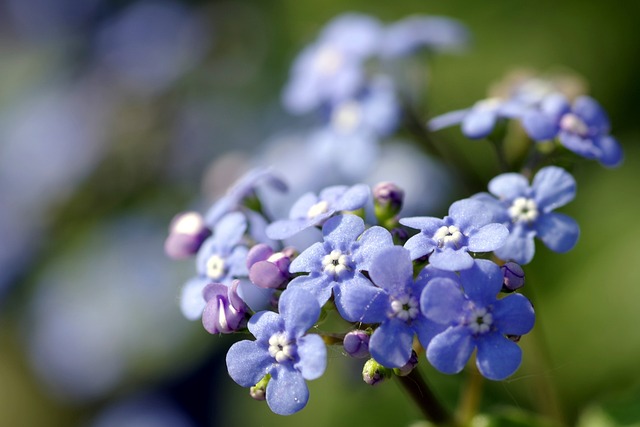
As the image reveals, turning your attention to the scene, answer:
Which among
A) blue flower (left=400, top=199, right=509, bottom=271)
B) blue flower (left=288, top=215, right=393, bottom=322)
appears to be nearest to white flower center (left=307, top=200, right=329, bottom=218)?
blue flower (left=288, top=215, right=393, bottom=322)

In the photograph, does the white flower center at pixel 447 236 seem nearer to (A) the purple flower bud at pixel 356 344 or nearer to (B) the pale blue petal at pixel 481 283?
(B) the pale blue petal at pixel 481 283

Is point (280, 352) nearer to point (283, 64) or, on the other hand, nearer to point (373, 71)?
A: point (373, 71)

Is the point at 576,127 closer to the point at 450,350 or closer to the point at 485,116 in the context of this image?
the point at 485,116

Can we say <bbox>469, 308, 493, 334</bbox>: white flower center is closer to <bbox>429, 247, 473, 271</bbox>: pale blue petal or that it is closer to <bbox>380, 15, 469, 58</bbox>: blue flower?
<bbox>429, 247, 473, 271</bbox>: pale blue petal

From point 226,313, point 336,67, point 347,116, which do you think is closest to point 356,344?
point 226,313

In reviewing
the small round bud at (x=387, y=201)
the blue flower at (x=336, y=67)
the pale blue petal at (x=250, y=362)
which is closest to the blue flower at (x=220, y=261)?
the pale blue petal at (x=250, y=362)

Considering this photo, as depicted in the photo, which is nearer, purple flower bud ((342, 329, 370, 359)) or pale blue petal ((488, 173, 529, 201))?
purple flower bud ((342, 329, 370, 359))
